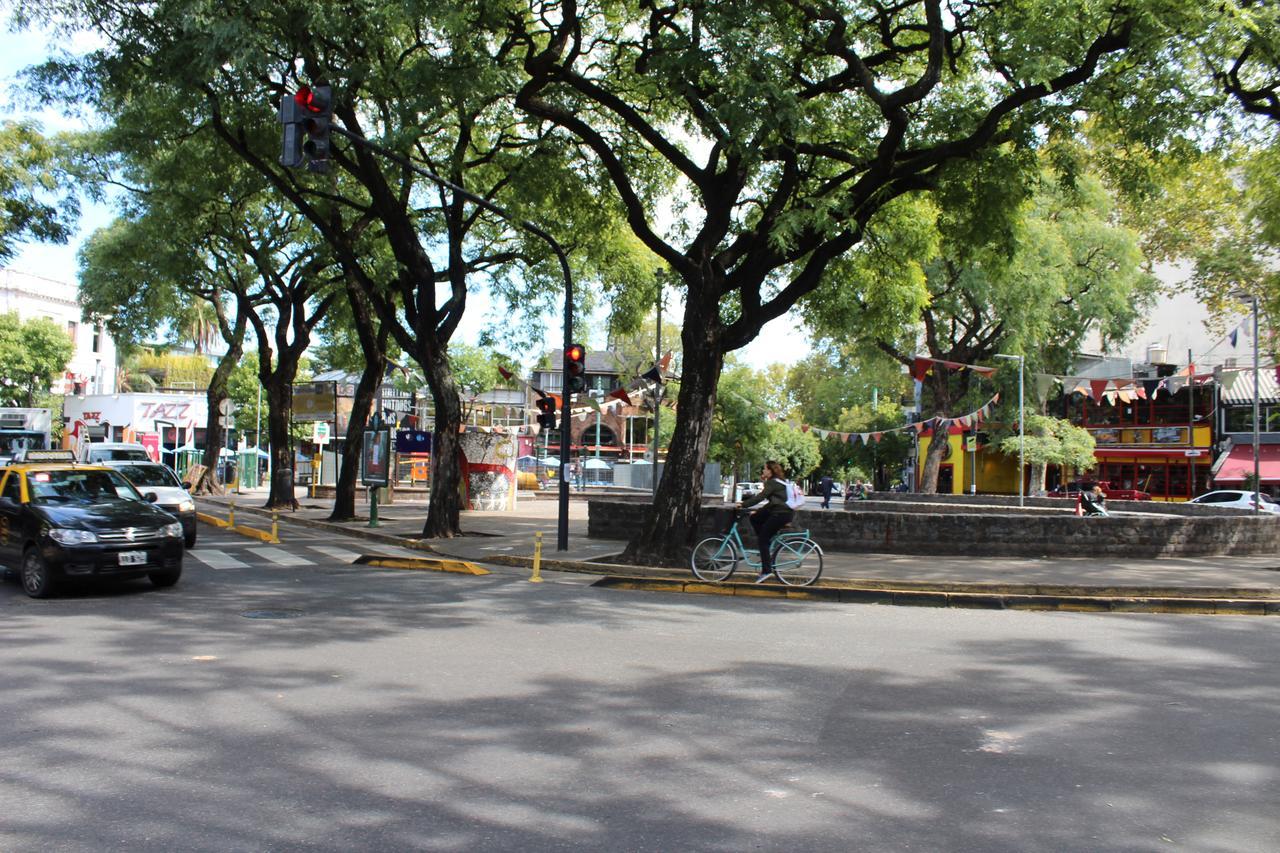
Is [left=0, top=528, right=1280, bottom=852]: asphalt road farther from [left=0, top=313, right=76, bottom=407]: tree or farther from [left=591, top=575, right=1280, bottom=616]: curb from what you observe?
[left=0, top=313, right=76, bottom=407]: tree

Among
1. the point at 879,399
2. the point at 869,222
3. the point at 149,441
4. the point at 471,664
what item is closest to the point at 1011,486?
the point at 879,399

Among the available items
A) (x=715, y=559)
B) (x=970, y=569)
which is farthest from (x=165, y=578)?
(x=970, y=569)

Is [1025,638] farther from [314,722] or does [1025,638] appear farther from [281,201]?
[281,201]

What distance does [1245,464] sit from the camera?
38844 millimetres

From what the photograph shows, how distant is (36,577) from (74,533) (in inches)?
28.9

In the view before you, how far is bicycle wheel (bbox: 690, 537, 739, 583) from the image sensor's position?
1350cm

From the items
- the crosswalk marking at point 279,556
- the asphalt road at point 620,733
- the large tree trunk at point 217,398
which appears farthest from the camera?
the large tree trunk at point 217,398

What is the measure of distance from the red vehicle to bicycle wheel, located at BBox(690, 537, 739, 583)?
30752 millimetres

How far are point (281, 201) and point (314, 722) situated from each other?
981 inches

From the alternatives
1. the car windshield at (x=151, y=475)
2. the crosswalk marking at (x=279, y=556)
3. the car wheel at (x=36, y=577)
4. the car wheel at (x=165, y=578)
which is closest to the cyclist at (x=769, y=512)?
the car wheel at (x=165, y=578)

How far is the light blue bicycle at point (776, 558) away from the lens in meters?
13.2

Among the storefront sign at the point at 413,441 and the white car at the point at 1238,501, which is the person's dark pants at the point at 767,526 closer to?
the white car at the point at 1238,501

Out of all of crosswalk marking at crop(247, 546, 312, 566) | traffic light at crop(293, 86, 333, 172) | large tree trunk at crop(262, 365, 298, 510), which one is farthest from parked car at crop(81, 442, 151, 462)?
traffic light at crop(293, 86, 333, 172)

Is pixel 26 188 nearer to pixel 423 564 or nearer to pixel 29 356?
pixel 423 564
